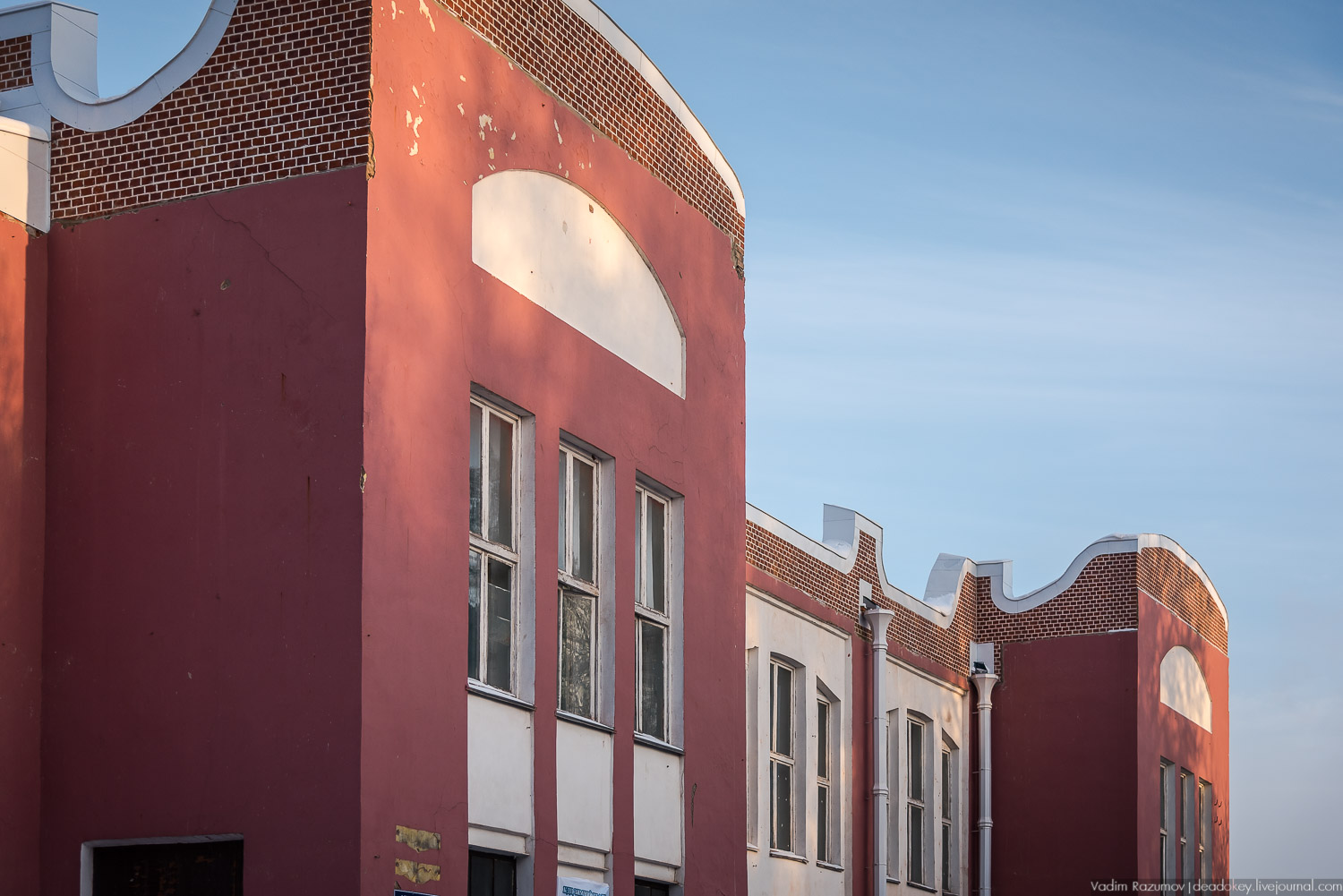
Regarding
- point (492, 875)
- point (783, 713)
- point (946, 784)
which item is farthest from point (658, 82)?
point (946, 784)

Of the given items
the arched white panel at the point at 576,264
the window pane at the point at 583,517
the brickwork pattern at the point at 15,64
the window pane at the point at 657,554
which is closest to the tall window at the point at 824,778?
the window pane at the point at 657,554

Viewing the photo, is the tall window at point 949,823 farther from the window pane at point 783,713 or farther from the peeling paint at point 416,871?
the peeling paint at point 416,871

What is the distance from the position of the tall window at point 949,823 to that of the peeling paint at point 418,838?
15.3 m

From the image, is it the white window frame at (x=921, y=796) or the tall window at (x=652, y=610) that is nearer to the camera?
the tall window at (x=652, y=610)

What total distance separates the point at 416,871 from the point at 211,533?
88.6 inches

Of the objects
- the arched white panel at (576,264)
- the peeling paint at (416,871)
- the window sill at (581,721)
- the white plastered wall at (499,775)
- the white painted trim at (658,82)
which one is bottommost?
the peeling paint at (416,871)

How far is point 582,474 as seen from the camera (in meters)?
12.9

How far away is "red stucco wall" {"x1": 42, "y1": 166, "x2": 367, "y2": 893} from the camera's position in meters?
9.84

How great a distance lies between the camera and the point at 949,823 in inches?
974

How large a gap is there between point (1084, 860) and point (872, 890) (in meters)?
4.57

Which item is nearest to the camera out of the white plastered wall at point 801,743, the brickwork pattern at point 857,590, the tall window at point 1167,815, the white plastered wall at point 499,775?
the white plastered wall at point 499,775

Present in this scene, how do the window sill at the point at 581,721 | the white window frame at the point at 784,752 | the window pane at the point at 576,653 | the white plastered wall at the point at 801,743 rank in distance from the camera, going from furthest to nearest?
the white window frame at the point at 784,752 → the white plastered wall at the point at 801,743 → the window pane at the point at 576,653 → the window sill at the point at 581,721

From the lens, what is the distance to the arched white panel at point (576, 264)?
38.6 feet

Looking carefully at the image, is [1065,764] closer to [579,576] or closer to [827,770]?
[827,770]
